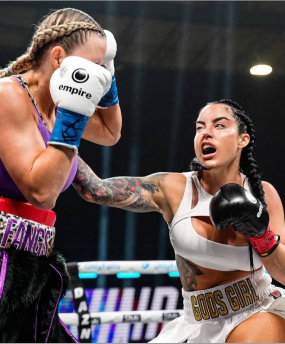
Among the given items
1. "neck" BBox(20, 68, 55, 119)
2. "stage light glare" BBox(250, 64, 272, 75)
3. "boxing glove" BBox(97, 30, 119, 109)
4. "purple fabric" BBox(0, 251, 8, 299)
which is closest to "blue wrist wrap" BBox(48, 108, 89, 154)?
"neck" BBox(20, 68, 55, 119)

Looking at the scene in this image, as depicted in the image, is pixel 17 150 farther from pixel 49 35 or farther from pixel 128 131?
pixel 128 131

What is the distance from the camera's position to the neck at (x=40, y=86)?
1196mm

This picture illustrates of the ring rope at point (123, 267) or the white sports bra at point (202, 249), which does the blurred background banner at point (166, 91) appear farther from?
the white sports bra at point (202, 249)

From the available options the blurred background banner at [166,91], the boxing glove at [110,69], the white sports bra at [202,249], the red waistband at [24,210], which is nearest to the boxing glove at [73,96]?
the red waistband at [24,210]

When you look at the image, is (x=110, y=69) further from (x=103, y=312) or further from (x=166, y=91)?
(x=166, y=91)

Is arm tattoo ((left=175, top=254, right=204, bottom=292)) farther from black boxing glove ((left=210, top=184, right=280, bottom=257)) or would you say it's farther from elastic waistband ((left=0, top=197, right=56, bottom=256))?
elastic waistband ((left=0, top=197, right=56, bottom=256))

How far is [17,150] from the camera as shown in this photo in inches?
40.8

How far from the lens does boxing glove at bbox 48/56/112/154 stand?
3.55 feet

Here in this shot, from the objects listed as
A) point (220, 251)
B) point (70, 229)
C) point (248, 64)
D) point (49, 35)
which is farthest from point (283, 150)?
point (49, 35)

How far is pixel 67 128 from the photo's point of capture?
3.56ft

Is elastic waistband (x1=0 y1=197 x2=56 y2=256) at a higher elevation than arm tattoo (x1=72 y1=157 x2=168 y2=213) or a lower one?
lower

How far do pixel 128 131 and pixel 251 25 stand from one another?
135cm

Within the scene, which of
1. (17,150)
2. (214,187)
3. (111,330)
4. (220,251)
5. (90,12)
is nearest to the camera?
(17,150)

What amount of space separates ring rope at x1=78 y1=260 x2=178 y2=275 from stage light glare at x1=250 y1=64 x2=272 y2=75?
2145 millimetres
